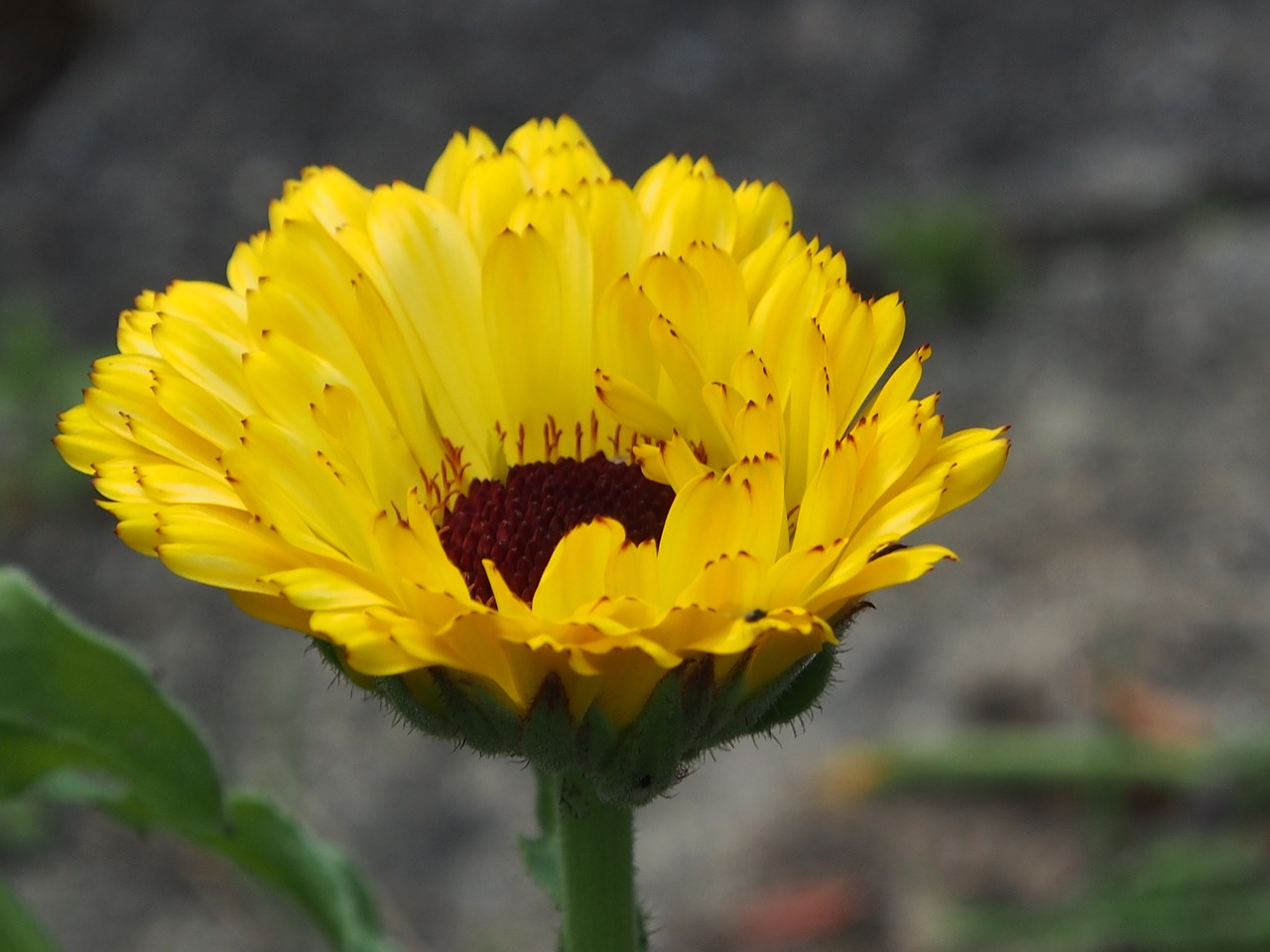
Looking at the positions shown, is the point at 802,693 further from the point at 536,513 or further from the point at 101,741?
the point at 101,741

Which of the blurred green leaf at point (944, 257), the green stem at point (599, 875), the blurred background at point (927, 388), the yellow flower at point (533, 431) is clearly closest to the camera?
the yellow flower at point (533, 431)

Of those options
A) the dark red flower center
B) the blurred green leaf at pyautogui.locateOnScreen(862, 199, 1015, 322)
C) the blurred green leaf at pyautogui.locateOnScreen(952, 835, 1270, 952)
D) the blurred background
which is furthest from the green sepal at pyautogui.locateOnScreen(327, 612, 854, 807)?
the blurred green leaf at pyautogui.locateOnScreen(862, 199, 1015, 322)

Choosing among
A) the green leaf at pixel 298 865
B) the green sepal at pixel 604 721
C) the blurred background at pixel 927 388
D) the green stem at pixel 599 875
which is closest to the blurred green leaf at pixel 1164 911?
the blurred background at pixel 927 388

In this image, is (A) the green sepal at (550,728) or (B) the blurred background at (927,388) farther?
(B) the blurred background at (927,388)

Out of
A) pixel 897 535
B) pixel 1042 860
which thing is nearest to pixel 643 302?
Answer: pixel 897 535

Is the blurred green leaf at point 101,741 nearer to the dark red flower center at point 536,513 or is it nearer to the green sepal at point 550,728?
the dark red flower center at point 536,513

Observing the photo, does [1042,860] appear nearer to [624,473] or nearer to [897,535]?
[624,473]

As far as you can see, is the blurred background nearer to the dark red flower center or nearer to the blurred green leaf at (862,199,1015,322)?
the blurred green leaf at (862,199,1015,322)

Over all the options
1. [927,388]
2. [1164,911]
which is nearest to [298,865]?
[1164,911]
